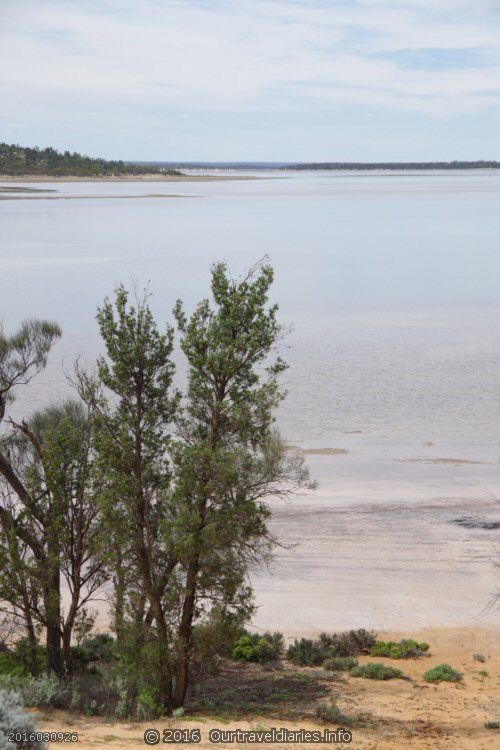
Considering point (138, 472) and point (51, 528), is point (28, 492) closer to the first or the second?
point (51, 528)

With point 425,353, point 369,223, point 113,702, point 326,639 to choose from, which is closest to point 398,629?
point 326,639

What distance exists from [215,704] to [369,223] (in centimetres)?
10291

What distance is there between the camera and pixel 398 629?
20328mm

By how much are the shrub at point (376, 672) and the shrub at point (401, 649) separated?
884 mm

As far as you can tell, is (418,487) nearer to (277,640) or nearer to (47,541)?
(277,640)

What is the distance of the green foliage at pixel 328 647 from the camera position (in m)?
18.8

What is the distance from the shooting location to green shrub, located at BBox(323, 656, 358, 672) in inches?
723

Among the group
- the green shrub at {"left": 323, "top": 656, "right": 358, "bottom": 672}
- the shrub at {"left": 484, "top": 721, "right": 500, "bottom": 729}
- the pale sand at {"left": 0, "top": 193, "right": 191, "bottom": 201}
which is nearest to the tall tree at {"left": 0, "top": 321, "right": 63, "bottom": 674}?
the green shrub at {"left": 323, "top": 656, "right": 358, "bottom": 672}

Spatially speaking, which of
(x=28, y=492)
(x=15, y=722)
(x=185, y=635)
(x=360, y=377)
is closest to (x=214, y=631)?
(x=185, y=635)

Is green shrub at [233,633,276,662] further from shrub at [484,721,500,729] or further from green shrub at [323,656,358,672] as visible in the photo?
shrub at [484,721,500,729]

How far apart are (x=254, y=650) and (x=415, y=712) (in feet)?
13.4

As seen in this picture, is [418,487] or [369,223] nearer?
[418,487]

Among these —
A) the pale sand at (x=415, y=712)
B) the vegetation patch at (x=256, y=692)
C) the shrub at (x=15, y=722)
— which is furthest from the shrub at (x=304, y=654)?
the shrub at (x=15, y=722)

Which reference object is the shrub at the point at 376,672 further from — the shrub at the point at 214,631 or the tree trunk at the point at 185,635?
the tree trunk at the point at 185,635
